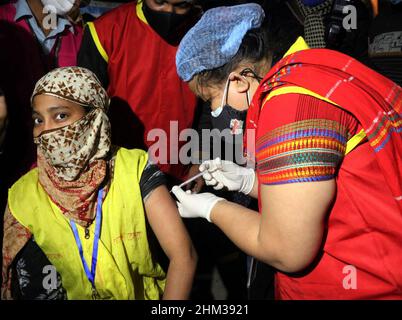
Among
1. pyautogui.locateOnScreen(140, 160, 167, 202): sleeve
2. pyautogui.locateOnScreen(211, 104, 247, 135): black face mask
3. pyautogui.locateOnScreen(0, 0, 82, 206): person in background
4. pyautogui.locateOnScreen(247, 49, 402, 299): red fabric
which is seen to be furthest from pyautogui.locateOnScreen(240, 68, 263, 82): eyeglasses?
pyautogui.locateOnScreen(0, 0, 82, 206): person in background

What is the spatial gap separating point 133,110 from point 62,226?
0.98m

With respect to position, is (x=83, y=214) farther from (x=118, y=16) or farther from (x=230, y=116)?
(x=118, y=16)

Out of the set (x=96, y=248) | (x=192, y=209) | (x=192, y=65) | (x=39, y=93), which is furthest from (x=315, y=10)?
(x=96, y=248)

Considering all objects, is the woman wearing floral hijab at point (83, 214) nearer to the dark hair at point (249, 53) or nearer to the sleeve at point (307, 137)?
the dark hair at point (249, 53)

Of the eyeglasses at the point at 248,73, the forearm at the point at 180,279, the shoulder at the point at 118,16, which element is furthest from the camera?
the shoulder at the point at 118,16

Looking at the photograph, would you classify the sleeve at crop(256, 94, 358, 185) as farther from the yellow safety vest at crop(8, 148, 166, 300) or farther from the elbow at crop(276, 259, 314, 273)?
the yellow safety vest at crop(8, 148, 166, 300)

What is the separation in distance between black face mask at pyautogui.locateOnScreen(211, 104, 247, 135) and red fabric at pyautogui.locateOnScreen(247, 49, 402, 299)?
35 centimetres

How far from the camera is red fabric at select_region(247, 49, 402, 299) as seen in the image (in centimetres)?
110

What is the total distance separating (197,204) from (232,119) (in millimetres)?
413

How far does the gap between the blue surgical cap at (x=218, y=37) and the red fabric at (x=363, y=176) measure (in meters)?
0.40

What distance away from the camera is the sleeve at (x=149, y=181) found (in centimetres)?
177

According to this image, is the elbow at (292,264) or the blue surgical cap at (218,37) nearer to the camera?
the elbow at (292,264)

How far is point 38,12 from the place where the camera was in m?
2.41

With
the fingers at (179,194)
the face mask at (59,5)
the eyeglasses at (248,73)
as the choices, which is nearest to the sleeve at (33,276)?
the fingers at (179,194)
